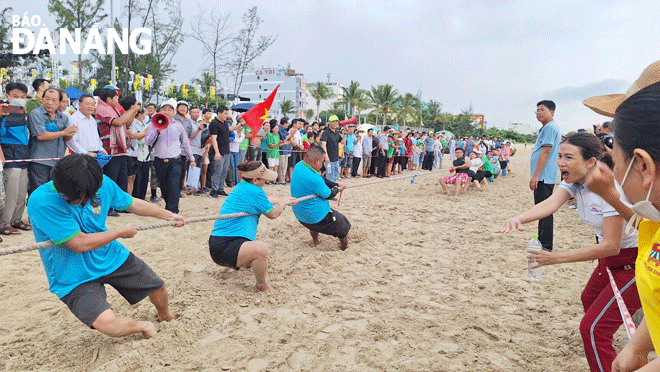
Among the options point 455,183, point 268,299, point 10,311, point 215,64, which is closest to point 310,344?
point 268,299

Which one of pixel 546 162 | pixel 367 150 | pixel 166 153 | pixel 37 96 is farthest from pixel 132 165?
pixel 367 150

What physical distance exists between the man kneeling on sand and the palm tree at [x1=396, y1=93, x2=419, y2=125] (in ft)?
165

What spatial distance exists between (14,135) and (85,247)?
3.74 meters

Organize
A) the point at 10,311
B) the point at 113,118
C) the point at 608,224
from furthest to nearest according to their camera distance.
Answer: the point at 113,118 → the point at 10,311 → the point at 608,224

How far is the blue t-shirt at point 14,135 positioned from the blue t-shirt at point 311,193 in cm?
359

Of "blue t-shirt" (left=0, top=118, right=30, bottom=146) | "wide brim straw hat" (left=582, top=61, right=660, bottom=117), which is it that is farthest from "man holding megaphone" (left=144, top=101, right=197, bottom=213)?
"wide brim straw hat" (left=582, top=61, right=660, bottom=117)

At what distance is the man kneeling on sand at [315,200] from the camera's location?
502cm

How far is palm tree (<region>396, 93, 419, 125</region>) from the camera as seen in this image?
178 ft

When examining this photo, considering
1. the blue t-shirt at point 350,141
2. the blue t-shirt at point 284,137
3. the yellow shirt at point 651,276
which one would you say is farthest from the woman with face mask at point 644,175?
the blue t-shirt at point 350,141

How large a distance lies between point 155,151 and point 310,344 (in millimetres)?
4941

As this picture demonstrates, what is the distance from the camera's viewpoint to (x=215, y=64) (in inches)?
682

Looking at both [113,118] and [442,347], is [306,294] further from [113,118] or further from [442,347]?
[113,118]

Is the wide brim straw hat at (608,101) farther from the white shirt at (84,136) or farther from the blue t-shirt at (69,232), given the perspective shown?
the white shirt at (84,136)

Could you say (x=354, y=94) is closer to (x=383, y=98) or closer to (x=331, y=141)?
(x=383, y=98)
